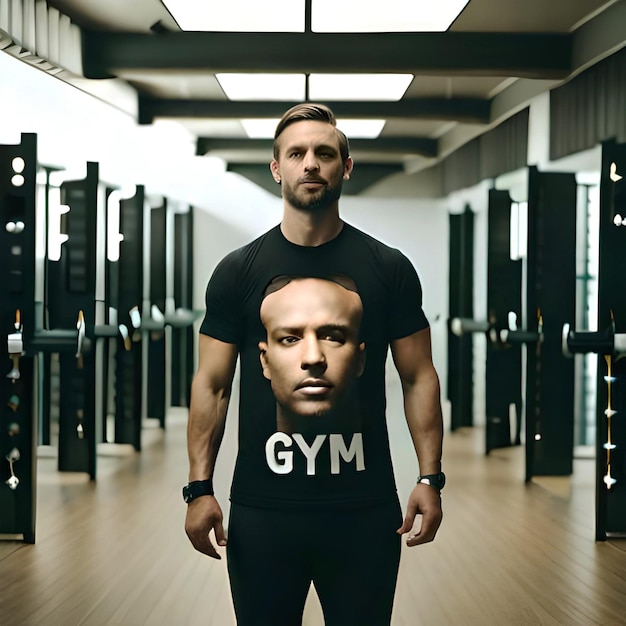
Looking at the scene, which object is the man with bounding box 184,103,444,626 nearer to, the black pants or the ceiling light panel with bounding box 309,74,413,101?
the black pants

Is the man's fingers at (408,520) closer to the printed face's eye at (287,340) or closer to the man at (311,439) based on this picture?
the man at (311,439)

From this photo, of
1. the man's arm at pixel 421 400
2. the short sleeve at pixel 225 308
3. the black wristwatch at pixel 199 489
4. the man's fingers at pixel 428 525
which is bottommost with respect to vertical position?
the man's fingers at pixel 428 525

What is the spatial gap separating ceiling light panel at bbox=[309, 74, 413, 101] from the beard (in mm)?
2868

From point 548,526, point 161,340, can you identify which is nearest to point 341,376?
point 548,526

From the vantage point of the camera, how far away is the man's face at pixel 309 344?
2045 millimetres

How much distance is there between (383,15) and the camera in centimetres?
423

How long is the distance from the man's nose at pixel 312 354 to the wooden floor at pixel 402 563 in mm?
1375

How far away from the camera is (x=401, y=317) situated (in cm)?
204

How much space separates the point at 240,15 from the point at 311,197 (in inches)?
90.1

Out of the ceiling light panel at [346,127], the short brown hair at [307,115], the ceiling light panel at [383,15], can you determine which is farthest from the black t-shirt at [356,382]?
the ceiling light panel at [346,127]

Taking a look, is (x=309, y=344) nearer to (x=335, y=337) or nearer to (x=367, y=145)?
(x=335, y=337)

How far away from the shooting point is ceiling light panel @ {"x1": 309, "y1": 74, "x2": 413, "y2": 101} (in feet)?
16.1

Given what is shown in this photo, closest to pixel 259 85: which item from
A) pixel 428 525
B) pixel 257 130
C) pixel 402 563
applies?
pixel 257 130

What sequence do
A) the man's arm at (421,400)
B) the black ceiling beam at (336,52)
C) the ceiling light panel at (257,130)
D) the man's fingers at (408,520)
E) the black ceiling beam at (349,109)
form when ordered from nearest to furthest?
1. the man's fingers at (408,520)
2. the man's arm at (421,400)
3. the black ceiling beam at (336,52)
4. the ceiling light panel at (257,130)
5. the black ceiling beam at (349,109)
